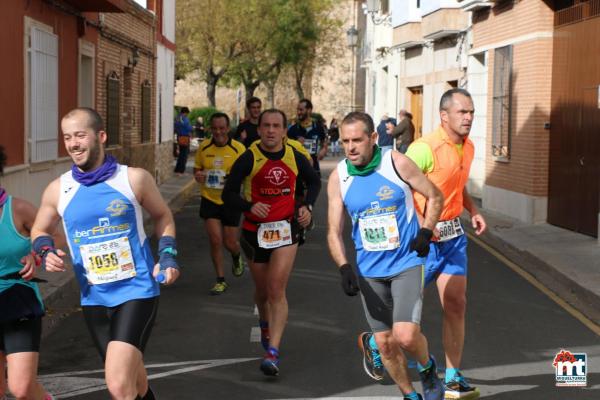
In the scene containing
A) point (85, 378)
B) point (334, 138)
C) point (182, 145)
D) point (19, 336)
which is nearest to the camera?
point (19, 336)

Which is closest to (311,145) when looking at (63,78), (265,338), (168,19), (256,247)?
(63,78)

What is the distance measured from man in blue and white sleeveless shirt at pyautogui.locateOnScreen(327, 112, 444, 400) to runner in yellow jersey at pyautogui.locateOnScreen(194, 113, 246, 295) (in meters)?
4.68

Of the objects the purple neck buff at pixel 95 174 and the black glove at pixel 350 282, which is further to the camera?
the black glove at pixel 350 282

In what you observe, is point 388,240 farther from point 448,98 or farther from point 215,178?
point 215,178

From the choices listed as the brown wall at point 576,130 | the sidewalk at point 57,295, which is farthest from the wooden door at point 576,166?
the sidewalk at point 57,295

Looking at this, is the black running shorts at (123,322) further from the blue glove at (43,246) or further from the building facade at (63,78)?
the building facade at (63,78)

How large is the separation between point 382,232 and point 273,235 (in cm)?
176

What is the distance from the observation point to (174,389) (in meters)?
6.96

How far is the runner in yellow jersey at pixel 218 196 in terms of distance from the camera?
10969mm

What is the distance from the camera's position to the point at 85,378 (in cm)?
725

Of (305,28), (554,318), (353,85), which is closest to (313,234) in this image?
(554,318)

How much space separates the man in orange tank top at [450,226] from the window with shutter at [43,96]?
9.03 metres

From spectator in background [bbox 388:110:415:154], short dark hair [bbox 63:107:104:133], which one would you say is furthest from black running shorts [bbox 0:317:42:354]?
spectator in background [bbox 388:110:415:154]

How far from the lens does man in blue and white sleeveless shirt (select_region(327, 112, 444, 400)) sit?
241 inches
